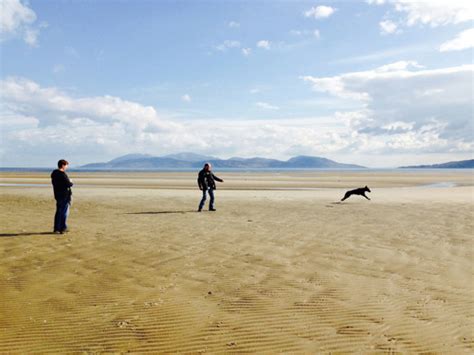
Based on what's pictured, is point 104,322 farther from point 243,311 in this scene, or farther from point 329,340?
point 329,340

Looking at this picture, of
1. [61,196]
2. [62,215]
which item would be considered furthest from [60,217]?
[61,196]

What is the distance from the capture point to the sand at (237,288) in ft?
19.0

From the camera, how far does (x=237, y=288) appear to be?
26.3 ft

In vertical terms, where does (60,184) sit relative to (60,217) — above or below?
above

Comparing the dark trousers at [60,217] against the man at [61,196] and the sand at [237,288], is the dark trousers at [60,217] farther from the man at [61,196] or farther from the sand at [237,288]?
the sand at [237,288]

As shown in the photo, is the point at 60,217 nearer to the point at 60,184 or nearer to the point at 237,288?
the point at 60,184

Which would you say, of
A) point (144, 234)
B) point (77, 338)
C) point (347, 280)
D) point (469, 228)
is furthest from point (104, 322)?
point (469, 228)

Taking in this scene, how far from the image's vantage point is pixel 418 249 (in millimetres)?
11477

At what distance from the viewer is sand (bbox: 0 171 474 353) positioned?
228 inches

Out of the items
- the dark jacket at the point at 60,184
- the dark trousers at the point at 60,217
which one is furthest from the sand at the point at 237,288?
the dark jacket at the point at 60,184

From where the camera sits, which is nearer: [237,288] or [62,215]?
[237,288]

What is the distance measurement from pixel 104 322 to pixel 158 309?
90 cm

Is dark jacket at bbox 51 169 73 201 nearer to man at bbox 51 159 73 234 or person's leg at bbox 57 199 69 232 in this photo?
man at bbox 51 159 73 234

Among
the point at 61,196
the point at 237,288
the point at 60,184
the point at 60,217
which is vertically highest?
the point at 60,184
